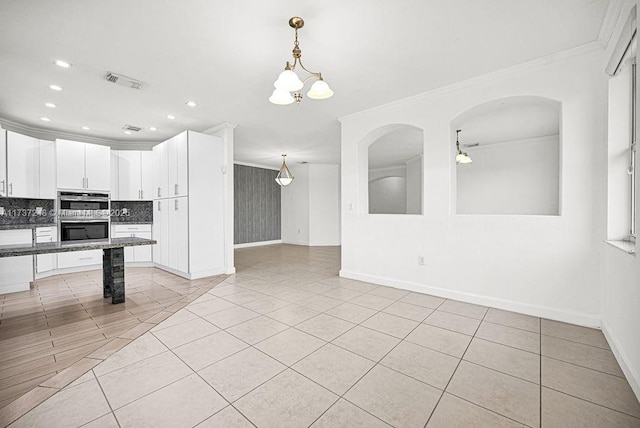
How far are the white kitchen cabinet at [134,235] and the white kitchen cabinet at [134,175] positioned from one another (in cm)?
59

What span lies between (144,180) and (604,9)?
698 centimetres

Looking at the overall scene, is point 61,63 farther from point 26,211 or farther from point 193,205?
point 26,211

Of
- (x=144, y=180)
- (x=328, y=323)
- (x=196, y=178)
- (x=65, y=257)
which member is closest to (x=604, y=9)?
(x=328, y=323)

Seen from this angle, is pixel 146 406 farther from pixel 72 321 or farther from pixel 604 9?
pixel 604 9

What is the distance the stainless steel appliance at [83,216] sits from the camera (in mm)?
4801

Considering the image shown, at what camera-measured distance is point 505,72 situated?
9.92 feet

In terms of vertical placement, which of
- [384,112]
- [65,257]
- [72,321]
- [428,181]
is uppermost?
[384,112]

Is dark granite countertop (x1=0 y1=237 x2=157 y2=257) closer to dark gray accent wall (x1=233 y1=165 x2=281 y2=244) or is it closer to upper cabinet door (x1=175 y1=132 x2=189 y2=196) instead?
upper cabinet door (x1=175 y1=132 x2=189 y2=196)

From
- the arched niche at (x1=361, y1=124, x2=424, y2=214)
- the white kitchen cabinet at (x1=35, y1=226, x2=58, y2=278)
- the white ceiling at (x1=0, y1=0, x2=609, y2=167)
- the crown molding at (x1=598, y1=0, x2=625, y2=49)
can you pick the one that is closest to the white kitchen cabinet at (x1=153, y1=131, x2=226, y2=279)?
the white ceiling at (x1=0, y1=0, x2=609, y2=167)

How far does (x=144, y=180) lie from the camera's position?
223 inches

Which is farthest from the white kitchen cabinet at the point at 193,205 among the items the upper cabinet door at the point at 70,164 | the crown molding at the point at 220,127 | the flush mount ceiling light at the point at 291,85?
the flush mount ceiling light at the point at 291,85

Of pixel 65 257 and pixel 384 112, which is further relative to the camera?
pixel 65 257

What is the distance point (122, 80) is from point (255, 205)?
6219 millimetres

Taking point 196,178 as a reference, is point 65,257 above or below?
below
